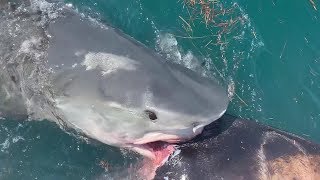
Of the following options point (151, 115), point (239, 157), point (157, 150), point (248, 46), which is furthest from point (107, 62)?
point (248, 46)

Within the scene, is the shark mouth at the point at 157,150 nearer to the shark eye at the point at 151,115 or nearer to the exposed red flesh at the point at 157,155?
the exposed red flesh at the point at 157,155

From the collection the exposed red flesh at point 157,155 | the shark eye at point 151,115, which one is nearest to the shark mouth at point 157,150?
the exposed red flesh at point 157,155

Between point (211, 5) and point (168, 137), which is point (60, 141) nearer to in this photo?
point (168, 137)

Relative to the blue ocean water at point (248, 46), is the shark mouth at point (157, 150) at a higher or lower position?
higher

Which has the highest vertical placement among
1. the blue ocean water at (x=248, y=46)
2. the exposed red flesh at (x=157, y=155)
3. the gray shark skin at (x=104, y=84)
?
the gray shark skin at (x=104, y=84)

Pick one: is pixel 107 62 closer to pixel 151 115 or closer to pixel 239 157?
pixel 151 115

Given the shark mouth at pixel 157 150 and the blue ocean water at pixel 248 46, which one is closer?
the shark mouth at pixel 157 150

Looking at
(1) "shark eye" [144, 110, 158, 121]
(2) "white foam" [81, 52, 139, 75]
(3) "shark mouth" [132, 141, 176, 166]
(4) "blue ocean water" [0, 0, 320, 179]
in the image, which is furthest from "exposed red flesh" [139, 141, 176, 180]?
(4) "blue ocean water" [0, 0, 320, 179]
